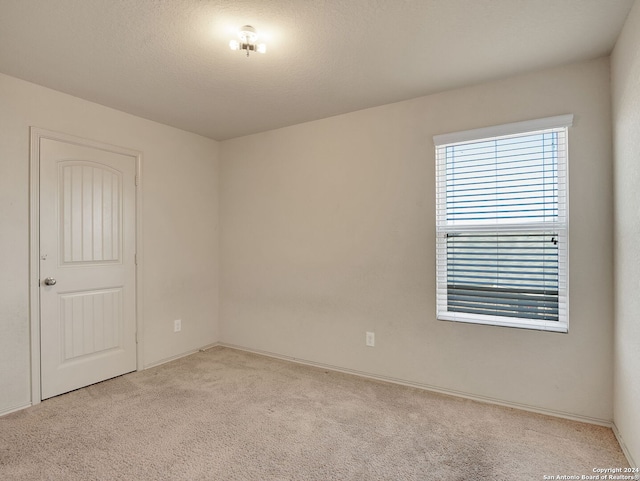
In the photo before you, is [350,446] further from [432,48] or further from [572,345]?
[432,48]

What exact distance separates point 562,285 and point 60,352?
3.81 meters

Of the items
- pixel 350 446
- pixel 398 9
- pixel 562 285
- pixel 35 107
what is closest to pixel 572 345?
pixel 562 285

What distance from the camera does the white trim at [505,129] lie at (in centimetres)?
245

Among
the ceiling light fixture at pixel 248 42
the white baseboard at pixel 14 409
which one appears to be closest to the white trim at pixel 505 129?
the ceiling light fixture at pixel 248 42

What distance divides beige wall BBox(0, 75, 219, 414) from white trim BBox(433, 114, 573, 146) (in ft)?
8.52

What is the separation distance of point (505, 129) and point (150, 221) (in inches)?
127

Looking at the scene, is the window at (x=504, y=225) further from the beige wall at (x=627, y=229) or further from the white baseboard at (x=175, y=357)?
the white baseboard at (x=175, y=357)

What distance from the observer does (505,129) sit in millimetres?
2639

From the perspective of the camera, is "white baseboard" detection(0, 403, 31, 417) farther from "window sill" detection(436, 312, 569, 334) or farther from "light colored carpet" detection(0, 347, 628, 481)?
"window sill" detection(436, 312, 569, 334)

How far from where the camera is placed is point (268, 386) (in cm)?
307

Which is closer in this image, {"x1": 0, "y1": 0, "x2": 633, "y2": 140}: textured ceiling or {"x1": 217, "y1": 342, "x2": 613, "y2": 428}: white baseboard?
{"x1": 0, "y1": 0, "x2": 633, "y2": 140}: textured ceiling

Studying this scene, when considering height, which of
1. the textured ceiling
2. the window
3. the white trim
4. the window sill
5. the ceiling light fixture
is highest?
the textured ceiling

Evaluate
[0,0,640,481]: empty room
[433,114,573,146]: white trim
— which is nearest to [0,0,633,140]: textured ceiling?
[0,0,640,481]: empty room

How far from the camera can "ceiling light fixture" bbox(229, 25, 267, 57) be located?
2.05m
